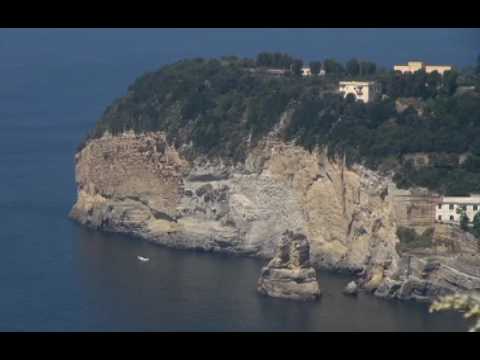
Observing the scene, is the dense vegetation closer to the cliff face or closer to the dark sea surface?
the cliff face

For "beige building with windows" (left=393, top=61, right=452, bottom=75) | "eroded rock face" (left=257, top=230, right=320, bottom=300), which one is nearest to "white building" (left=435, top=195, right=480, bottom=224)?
"eroded rock face" (left=257, top=230, right=320, bottom=300)

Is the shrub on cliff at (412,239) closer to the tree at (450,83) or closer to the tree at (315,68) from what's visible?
the tree at (450,83)

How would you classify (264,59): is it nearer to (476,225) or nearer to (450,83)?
(450,83)

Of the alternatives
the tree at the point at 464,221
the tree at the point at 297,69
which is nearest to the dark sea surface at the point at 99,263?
the tree at the point at 464,221

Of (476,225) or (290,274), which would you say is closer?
(476,225)

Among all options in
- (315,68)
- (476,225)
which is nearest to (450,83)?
(315,68)
